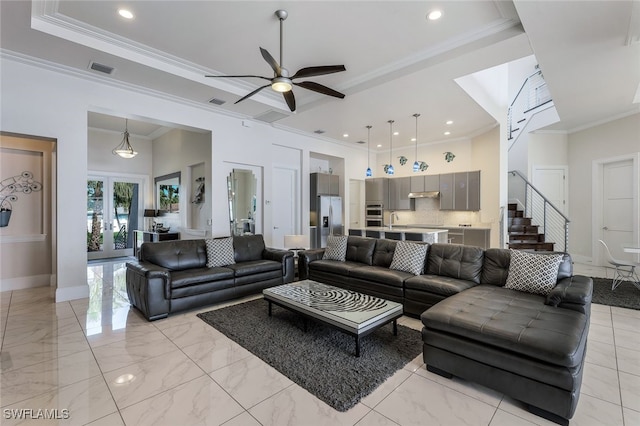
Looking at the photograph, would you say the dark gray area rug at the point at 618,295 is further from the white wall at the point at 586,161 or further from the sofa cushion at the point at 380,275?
the sofa cushion at the point at 380,275

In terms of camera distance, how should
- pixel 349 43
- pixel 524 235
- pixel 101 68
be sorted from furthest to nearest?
pixel 524 235 < pixel 101 68 < pixel 349 43

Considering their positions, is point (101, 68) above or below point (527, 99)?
below

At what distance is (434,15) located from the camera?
3.03 metres

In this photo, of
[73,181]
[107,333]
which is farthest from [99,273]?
[107,333]

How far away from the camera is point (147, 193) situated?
27.3 feet

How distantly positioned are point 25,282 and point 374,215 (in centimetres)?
769

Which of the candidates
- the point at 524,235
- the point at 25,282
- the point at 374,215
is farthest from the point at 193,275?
the point at 524,235

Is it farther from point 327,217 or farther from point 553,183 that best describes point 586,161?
point 327,217

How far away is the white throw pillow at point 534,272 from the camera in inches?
116

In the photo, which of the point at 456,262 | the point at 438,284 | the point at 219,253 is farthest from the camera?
the point at 219,253

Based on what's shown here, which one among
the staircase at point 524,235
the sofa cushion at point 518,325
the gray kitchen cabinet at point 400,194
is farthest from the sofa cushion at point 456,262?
the gray kitchen cabinet at point 400,194

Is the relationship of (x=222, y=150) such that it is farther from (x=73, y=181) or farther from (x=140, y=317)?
(x=140, y=317)

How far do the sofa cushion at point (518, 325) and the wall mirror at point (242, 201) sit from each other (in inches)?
176

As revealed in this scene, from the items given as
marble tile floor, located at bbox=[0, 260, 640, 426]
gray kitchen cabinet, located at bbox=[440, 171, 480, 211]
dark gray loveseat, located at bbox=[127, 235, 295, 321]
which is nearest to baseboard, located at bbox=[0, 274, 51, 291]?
marble tile floor, located at bbox=[0, 260, 640, 426]
